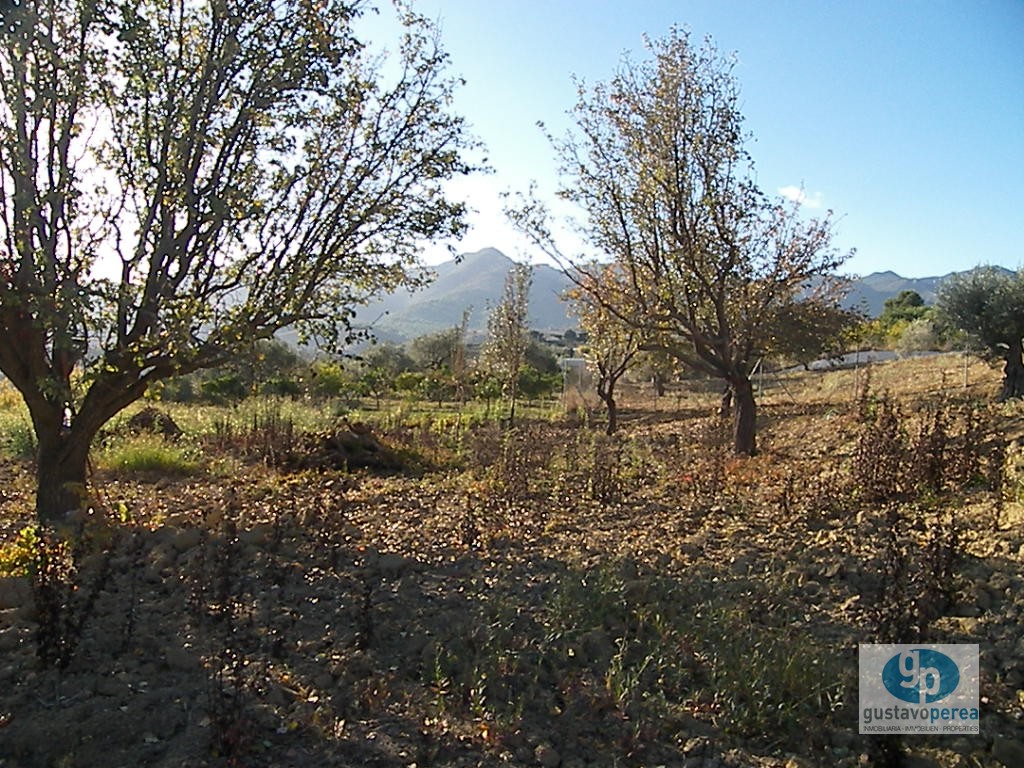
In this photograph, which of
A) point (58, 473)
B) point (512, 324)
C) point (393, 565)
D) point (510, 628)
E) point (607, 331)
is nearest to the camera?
point (510, 628)

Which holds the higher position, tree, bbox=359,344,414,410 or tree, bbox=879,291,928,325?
tree, bbox=879,291,928,325

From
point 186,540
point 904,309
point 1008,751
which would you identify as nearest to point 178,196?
point 186,540

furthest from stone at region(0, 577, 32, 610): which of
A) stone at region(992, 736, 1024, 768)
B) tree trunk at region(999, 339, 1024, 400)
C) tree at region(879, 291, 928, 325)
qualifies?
tree at region(879, 291, 928, 325)

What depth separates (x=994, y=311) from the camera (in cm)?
1222

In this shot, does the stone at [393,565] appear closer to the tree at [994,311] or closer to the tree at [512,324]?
the tree at [994,311]

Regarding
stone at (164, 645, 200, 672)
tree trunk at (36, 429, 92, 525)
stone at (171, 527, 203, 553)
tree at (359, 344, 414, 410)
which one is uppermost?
tree at (359, 344, 414, 410)

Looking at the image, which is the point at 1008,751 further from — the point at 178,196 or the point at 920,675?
the point at 178,196

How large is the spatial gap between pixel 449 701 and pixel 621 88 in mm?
8021

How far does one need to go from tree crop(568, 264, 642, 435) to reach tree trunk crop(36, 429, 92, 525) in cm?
596

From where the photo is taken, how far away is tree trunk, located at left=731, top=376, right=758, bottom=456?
385 inches

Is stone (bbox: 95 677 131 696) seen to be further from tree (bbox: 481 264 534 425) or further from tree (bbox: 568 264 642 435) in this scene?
tree (bbox: 481 264 534 425)

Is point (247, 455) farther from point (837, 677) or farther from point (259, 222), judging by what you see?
point (837, 677)

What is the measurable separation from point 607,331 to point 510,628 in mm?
9288

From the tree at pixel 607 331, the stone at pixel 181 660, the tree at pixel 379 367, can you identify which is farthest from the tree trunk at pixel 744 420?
the stone at pixel 181 660
